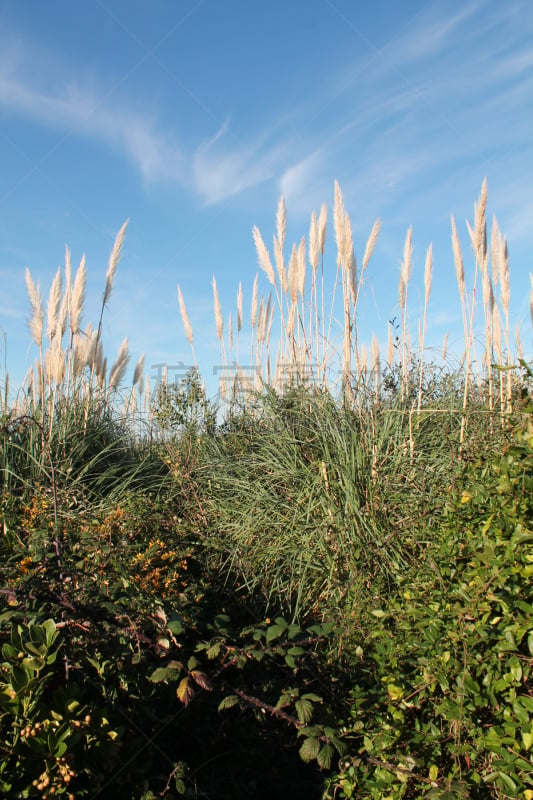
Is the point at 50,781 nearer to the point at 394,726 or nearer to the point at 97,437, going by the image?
the point at 394,726

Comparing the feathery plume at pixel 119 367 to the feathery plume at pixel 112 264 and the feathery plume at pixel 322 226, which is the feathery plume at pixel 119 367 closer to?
the feathery plume at pixel 112 264

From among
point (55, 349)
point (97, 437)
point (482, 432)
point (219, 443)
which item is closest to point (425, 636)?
point (482, 432)

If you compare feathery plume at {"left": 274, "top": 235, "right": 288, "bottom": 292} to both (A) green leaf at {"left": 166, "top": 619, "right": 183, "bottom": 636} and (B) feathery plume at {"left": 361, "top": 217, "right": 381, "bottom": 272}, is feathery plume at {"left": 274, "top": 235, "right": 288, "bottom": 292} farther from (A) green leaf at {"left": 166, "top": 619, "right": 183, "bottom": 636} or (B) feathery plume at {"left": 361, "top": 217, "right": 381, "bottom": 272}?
(A) green leaf at {"left": 166, "top": 619, "right": 183, "bottom": 636}

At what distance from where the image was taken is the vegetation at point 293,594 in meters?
1.56

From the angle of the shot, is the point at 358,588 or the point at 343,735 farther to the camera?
the point at 358,588

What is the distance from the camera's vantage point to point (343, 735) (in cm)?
193

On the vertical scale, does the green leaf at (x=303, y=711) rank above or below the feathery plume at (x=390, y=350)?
below

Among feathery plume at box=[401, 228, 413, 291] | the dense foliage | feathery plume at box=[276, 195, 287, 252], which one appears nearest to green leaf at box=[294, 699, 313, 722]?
the dense foliage

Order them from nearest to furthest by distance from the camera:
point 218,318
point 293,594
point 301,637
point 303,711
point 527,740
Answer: point 527,740 < point 303,711 < point 301,637 < point 293,594 < point 218,318

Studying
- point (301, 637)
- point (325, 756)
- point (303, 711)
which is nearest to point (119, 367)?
point (301, 637)

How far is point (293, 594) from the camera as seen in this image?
2.98 meters

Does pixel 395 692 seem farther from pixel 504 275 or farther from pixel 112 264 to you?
pixel 112 264

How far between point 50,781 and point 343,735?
95cm

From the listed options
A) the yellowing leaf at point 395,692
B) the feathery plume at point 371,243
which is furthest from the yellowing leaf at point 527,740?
the feathery plume at point 371,243
